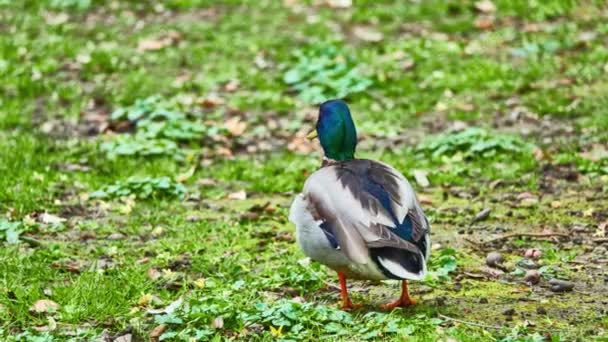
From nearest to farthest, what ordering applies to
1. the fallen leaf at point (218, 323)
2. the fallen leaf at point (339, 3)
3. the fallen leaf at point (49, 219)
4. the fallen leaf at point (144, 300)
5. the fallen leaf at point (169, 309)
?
the fallen leaf at point (218, 323), the fallen leaf at point (169, 309), the fallen leaf at point (144, 300), the fallen leaf at point (49, 219), the fallen leaf at point (339, 3)

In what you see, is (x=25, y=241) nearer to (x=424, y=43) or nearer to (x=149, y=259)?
(x=149, y=259)

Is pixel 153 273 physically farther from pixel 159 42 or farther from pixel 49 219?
pixel 159 42

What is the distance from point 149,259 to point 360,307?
157 centimetres

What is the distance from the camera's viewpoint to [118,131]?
31.9 feet

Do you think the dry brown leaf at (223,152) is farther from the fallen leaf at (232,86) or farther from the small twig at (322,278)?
the small twig at (322,278)

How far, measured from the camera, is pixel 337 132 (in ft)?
19.2

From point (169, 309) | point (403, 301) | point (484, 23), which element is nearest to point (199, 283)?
point (169, 309)

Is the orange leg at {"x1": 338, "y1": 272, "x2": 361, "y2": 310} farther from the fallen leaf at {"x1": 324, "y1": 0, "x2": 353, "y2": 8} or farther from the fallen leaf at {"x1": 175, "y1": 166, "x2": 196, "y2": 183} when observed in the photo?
the fallen leaf at {"x1": 324, "y1": 0, "x2": 353, "y2": 8}

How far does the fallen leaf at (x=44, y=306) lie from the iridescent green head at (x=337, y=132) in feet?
5.26

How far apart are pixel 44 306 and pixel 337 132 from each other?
173 cm

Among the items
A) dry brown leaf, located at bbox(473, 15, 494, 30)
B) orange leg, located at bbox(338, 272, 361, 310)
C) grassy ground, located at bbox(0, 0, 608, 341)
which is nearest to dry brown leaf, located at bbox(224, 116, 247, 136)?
grassy ground, located at bbox(0, 0, 608, 341)

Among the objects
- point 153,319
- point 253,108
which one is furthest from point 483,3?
point 153,319

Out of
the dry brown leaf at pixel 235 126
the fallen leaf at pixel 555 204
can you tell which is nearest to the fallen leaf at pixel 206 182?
the dry brown leaf at pixel 235 126

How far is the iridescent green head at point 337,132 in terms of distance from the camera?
19.3 ft
